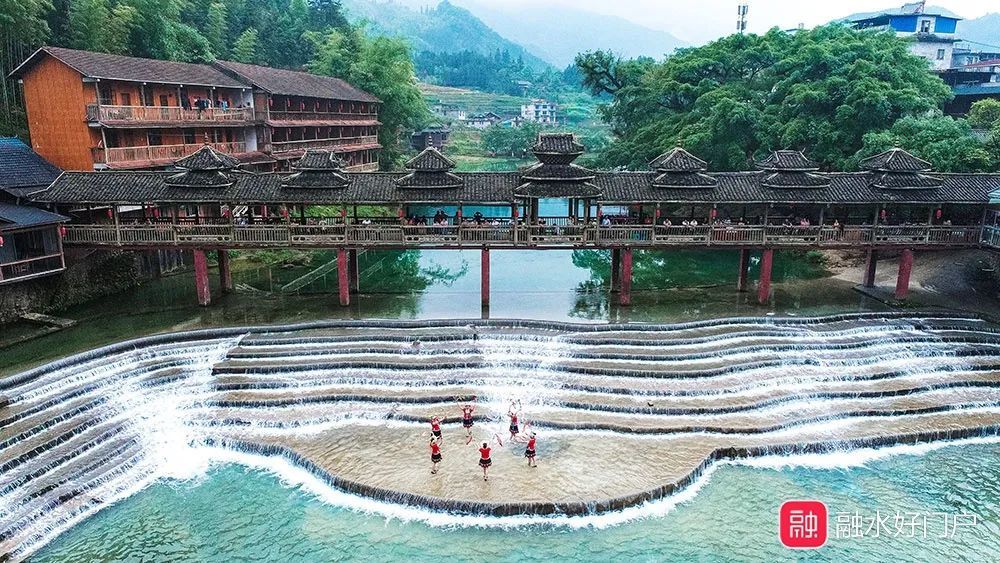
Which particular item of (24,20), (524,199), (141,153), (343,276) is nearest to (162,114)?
(141,153)

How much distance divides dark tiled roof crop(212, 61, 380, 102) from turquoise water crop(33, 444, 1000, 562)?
38916mm

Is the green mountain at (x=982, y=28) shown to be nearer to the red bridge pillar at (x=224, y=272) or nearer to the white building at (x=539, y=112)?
the white building at (x=539, y=112)

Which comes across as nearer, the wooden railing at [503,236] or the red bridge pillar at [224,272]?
the wooden railing at [503,236]

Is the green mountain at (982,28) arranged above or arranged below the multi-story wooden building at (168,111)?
above

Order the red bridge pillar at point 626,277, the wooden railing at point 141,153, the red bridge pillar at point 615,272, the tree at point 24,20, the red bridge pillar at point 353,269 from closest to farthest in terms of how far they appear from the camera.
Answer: the red bridge pillar at point 626,277
the red bridge pillar at point 353,269
the red bridge pillar at point 615,272
the wooden railing at point 141,153
the tree at point 24,20

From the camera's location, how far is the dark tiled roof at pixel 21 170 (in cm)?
2986

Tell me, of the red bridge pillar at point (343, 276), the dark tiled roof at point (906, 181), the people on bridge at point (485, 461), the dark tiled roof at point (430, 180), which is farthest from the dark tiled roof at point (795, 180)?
the people on bridge at point (485, 461)

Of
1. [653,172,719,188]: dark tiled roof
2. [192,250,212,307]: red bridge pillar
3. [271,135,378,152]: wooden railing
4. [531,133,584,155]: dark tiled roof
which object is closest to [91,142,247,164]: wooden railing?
[271,135,378,152]: wooden railing

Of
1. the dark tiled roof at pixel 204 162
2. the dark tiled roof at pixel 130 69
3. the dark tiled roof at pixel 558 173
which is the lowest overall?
the dark tiled roof at pixel 558 173

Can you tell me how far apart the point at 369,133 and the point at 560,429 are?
5433cm

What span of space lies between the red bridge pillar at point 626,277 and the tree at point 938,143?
18.2 m

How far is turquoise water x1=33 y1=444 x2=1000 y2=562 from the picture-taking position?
16.3m

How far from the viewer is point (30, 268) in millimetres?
28922

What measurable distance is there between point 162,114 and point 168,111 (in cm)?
58
